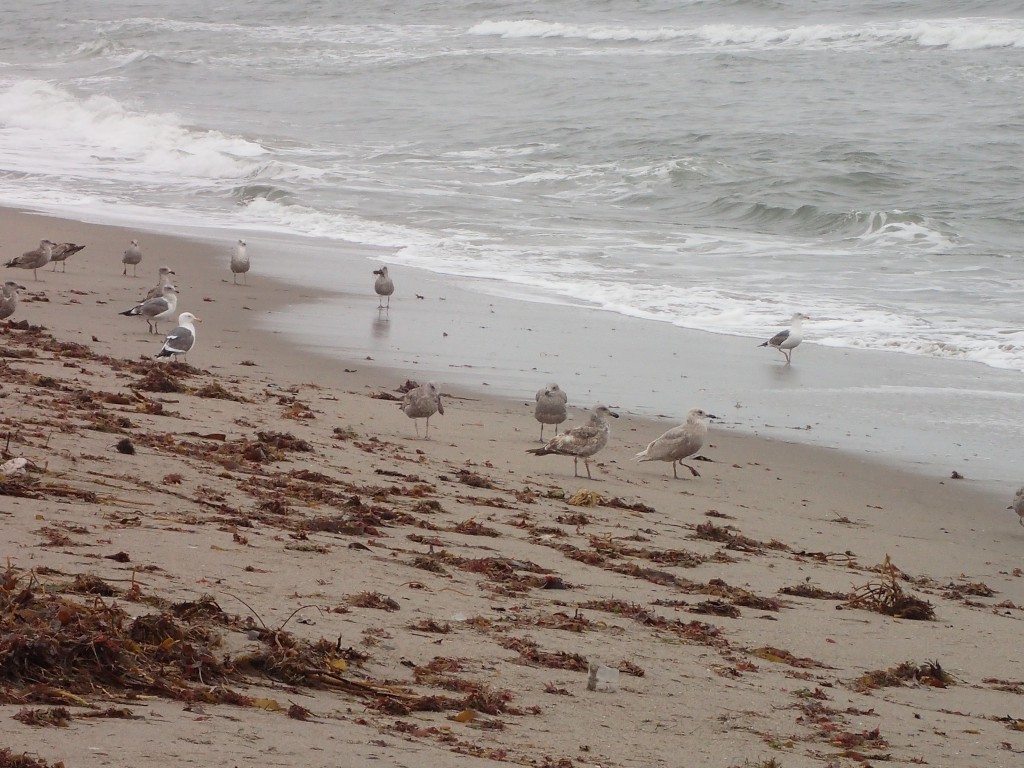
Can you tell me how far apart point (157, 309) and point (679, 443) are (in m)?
5.73

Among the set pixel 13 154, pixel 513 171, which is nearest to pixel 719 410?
pixel 513 171

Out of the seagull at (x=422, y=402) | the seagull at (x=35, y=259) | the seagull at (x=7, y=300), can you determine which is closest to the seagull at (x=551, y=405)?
the seagull at (x=422, y=402)

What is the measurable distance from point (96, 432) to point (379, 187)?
1812cm

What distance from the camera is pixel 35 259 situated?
13.9 meters

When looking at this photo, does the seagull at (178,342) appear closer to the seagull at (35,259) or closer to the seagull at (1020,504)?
the seagull at (35,259)

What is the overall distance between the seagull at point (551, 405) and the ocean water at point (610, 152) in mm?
4481

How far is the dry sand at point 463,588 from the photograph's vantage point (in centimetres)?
343

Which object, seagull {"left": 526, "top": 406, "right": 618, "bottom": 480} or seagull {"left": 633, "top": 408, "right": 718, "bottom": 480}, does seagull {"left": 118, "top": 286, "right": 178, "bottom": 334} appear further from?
seagull {"left": 633, "top": 408, "right": 718, "bottom": 480}

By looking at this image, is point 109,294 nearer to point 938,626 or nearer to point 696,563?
point 696,563

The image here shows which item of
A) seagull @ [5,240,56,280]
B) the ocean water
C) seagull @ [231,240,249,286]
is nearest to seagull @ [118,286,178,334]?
seagull @ [5,240,56,280]

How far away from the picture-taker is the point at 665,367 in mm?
12086

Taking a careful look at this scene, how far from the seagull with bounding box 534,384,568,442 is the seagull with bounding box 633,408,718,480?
74 cm

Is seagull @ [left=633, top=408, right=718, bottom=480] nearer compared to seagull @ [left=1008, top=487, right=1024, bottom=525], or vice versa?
seagull @ [left=1008, top=487, right=1024, bottom=525]

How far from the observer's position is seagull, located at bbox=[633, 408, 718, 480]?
8.69m
